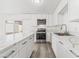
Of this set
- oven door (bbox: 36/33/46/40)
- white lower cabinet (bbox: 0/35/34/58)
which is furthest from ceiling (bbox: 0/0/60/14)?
white lower cabinet (bbox: 0/35/34/58)

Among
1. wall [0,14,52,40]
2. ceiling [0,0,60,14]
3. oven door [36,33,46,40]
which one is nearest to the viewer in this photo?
ceiling [0,0,60,14]

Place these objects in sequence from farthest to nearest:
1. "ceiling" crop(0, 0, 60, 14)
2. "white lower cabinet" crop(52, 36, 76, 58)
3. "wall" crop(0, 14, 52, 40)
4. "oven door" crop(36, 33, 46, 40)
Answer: "wall" crop(0, 14, 52, 40) < "oven door" crop(36, 33, 46, 40) < "ceiling" crop(0, 0, 60, 14) < "white lower cabinet" crop(52, 36, 76, 58)

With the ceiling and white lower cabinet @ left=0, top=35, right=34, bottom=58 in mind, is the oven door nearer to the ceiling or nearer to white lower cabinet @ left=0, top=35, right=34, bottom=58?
the ceiling

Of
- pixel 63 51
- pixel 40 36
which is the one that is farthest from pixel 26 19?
pixel 63 51

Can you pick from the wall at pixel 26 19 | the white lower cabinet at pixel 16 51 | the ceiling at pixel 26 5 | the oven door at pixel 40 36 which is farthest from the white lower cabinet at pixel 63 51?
the wall at pixel 26 19

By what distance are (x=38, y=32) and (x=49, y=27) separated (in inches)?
35.6

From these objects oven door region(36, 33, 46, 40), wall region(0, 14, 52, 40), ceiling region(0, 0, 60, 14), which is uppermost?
ceiling region(0, 0, 60, 14)

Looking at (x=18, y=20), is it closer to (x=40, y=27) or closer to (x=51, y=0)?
(x=40, y=27)

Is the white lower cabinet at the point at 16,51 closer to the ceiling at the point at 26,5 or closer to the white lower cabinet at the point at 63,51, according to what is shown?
the white lower cabinet at the point at 63,51

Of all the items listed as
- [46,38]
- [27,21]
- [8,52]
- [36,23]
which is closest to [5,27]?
[27,21]

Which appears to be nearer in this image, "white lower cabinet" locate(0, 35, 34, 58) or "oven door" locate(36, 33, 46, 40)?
"white lower cabinet" locate(0, 35, 34, 58)

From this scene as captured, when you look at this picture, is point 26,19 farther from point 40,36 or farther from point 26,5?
point 26,5

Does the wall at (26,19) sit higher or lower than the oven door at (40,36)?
higher

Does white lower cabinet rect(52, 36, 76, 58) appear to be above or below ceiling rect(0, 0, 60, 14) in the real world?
below
